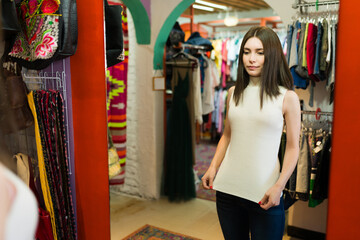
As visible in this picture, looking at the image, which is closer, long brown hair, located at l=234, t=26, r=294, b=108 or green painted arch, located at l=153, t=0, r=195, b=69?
long brown hair, located at l=234, t=26, r=294, b=108

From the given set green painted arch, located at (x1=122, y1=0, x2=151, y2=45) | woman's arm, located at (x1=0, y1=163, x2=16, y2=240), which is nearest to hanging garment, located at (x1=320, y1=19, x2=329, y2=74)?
green painted arch, located at (x1=122, y1=0, x2=151, y2=45)

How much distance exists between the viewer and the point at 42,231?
2.09m

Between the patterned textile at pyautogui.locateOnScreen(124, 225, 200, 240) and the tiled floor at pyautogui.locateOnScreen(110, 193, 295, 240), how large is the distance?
0.21ft

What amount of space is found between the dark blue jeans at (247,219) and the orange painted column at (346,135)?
27cm

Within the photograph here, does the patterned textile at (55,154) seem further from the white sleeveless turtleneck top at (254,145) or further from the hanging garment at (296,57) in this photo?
the hanging garment at (296,57)

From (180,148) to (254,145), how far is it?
2.40 metres

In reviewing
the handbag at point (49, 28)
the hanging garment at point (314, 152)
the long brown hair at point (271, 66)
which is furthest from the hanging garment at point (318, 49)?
the handbag at point (49, 28)

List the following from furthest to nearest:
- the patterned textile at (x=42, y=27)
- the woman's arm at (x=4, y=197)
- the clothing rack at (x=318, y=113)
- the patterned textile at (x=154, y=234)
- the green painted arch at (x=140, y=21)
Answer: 1. the green painted arch at (x=140, y=21)
2. the patterned textile at (x=154, y=234)
3. the clothing rack at (x=318, y=113)
4. the patterned textile at (x=42, y=27)
5. the woman's arm at (x=4, y=197)

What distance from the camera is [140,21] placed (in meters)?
3.64

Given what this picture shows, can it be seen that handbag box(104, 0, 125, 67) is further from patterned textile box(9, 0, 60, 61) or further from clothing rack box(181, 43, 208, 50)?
clothing rack box(181, 43, 208, 50)

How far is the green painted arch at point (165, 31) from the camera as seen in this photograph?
3555 millimetres

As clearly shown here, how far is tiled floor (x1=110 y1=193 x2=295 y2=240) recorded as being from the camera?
3102 mm

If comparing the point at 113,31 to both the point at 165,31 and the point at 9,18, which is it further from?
the point at 165,31

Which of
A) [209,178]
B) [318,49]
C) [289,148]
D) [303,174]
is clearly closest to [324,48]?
[318,49]
